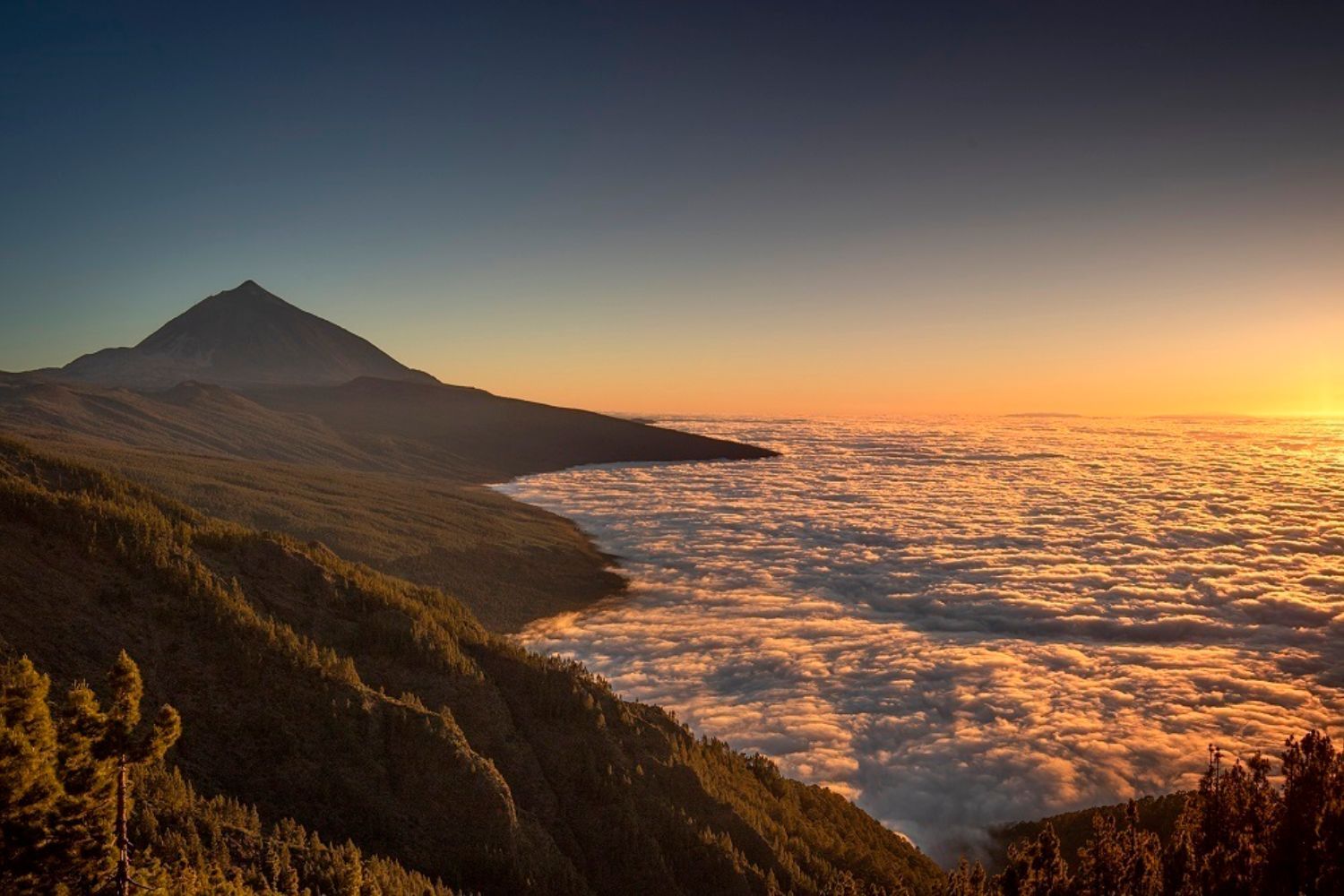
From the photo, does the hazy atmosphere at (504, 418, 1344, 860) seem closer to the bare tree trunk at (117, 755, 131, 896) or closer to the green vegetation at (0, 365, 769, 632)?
the green vegetation at (0, 365, 769, 632)

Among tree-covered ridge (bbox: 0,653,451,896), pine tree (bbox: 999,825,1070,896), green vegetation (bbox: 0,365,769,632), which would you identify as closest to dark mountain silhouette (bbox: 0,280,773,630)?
green vegetation (bbox: 0,365,769,632)

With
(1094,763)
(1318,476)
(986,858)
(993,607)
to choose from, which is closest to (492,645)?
(986,858)

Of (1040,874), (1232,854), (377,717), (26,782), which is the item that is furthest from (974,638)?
(26,782)

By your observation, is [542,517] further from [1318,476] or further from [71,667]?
[1318,476]

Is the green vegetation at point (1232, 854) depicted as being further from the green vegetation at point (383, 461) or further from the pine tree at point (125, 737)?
the green vegetation at point (383, 461)

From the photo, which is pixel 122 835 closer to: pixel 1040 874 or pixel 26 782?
pixel 26 782

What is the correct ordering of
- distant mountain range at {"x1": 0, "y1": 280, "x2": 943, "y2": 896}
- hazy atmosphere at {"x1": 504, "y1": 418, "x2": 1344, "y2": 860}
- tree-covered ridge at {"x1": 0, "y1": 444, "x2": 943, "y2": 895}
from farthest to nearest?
hazy atmosphere at {"x1": 504, "y1": 418, "x2": 1344, "y2": 860}
tree-covered ridge at {"x1": 0, "y1": 444, "x2": 943, "y2": 895}
distant mountain range at {"x1": 0, "y1": 280, "x2": 943, "y2": 896}

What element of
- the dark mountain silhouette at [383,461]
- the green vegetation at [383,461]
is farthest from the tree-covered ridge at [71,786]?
the dark mountain silhouette at [383,461]
